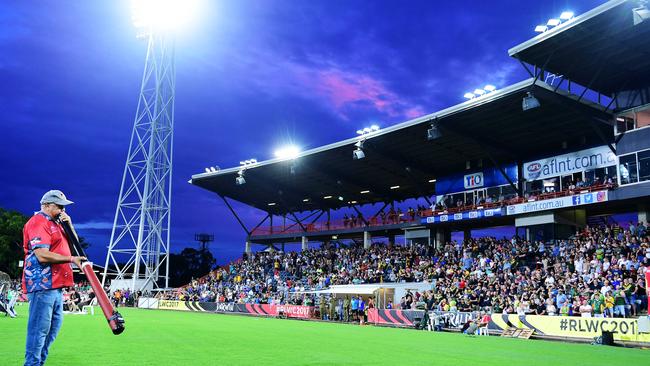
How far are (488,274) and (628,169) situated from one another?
1056 cm

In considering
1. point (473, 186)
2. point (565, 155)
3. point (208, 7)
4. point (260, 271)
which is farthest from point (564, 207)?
point (208, 7)

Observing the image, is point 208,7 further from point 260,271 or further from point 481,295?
point 481,295

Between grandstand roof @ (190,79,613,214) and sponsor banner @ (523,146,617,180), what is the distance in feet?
2.04

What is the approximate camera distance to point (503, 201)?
40781mm

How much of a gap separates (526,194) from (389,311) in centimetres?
1552

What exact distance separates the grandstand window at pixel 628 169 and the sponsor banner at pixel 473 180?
474 inches

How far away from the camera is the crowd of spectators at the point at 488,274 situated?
26.5m

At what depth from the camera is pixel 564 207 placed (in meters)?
36.3

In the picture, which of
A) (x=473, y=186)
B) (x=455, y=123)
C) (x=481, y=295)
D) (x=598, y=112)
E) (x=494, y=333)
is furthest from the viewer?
(x=473, y=186)

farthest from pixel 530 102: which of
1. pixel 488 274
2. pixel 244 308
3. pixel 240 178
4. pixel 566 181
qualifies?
pixel 240 178

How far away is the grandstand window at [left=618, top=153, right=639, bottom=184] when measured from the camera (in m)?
32.9

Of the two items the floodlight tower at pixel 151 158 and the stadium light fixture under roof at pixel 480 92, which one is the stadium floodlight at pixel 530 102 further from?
the floodlight tower at pixel 151 158

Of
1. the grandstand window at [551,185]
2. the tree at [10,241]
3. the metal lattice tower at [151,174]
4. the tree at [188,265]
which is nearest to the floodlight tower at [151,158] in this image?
the metal lattice tower at [151,174]

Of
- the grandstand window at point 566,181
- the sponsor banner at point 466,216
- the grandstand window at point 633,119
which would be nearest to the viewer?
the grandstand window at point 633,119
